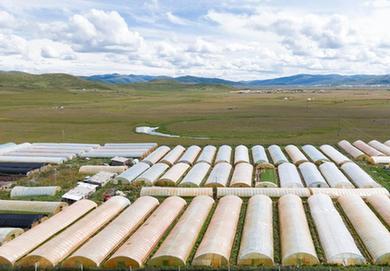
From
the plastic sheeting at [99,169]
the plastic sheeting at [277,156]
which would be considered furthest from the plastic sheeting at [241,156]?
the plastic sheeting at [99,169]

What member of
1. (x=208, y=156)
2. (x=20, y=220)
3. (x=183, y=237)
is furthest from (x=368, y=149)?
(x=20, y=220)

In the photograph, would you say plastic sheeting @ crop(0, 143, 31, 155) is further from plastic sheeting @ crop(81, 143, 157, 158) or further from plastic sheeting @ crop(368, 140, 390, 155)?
plastic sheeting @ crop(368, 140, 390, 155)

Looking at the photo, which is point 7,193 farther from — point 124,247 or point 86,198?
point 124,247

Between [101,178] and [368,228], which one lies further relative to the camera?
[101,178]

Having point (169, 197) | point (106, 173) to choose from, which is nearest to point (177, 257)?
point (169, 197)

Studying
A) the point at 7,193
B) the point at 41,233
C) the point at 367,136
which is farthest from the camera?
the point at 367,136

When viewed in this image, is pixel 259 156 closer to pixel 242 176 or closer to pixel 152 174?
pixel 242 176
